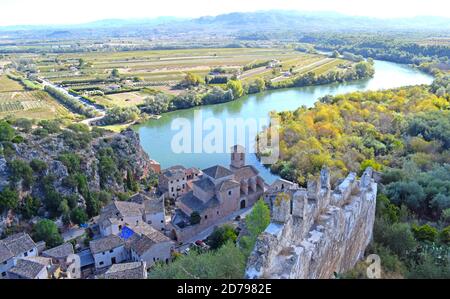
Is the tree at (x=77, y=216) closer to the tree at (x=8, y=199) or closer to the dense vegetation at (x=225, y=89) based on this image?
the tree at (x=8, y=199)

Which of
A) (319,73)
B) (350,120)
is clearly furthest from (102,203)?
(319,73)

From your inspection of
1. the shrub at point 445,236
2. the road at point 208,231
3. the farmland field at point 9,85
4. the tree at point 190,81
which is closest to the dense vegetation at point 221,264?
the road at point 208,231

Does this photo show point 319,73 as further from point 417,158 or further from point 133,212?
point 133,212

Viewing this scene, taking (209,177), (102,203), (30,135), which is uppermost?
(30,135)

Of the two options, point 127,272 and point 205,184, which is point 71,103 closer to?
point 205,184

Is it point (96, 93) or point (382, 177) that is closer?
point (382, 177)

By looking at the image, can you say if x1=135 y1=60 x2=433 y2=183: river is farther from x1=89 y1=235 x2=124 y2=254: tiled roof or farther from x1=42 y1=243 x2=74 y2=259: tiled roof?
x1=42 y1=243 x2=74 y2=259: tiled roof

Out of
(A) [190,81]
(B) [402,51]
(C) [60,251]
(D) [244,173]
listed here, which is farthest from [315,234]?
(B) [402,51]
